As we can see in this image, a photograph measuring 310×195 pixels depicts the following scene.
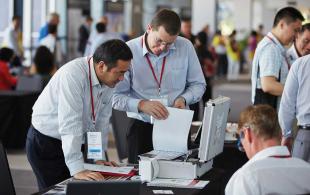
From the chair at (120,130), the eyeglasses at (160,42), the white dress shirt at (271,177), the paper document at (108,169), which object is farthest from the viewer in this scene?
the chair at (120,130)

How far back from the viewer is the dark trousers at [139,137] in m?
4.29

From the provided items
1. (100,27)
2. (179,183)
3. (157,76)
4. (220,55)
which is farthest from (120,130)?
(220,55)

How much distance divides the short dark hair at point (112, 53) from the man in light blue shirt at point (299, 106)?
1290mm

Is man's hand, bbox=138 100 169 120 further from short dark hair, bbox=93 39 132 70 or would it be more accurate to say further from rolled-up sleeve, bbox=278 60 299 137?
rolled-up sleeve, bbox=278 60 299 137

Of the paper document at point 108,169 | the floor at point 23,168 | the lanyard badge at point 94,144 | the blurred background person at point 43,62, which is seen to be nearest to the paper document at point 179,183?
the paper document at point 108,169

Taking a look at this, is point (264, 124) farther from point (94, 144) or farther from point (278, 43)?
point (278, 43)

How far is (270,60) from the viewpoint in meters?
4.86

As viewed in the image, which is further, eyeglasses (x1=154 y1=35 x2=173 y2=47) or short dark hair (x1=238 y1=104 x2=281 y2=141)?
eyeglasses (x1=154 y1=35 x2=173 y2=47)

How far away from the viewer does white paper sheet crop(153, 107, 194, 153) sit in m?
3.66

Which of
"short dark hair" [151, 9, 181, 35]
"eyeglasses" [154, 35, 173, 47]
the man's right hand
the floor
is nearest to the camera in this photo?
the man's right hand

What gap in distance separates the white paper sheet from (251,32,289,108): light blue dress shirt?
54.8 inches

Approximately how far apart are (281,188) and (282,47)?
2.58m

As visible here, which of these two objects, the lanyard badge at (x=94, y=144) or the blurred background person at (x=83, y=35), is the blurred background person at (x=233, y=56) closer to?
the blurred background person at (x=83, y=35)

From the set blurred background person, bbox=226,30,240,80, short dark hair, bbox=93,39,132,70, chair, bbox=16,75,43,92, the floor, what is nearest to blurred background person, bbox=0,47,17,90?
chair, bbox=16,75,43,92
